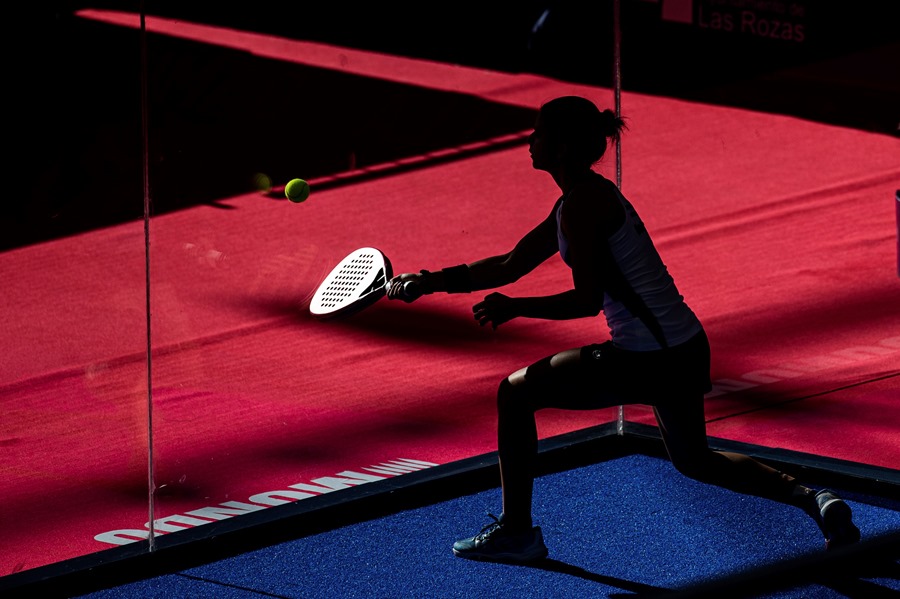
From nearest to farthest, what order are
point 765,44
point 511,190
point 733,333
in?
1. point 733,333
2. point 511,190
3. point 765,44

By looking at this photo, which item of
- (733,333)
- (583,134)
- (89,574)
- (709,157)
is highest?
(709,157)

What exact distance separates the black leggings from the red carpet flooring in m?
1.69

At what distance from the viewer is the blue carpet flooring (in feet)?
17.2

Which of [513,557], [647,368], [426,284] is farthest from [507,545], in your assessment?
[426,284]

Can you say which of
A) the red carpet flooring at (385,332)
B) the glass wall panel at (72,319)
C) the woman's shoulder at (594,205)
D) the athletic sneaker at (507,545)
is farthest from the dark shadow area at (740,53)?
the woman's shoulder at (594,205)

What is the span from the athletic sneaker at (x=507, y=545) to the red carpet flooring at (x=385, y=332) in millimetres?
1467

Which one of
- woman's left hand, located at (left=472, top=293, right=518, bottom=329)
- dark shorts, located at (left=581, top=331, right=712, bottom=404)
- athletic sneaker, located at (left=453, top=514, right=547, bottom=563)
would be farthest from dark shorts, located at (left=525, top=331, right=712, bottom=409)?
athletic sneaker, located at (left=453, top=514, right=547, bottom=563)

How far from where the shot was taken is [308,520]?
5.83 m

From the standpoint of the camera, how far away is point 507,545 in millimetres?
5324

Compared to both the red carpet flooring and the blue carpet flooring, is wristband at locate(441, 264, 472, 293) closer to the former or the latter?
the blue carpet flooring

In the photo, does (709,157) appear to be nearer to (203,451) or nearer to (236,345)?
(236,345)

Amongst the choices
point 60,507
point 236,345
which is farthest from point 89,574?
point 236,345

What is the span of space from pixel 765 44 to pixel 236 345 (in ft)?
28.3

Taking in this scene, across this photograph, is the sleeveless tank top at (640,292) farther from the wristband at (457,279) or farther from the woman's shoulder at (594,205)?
the wristband at (457,279)
